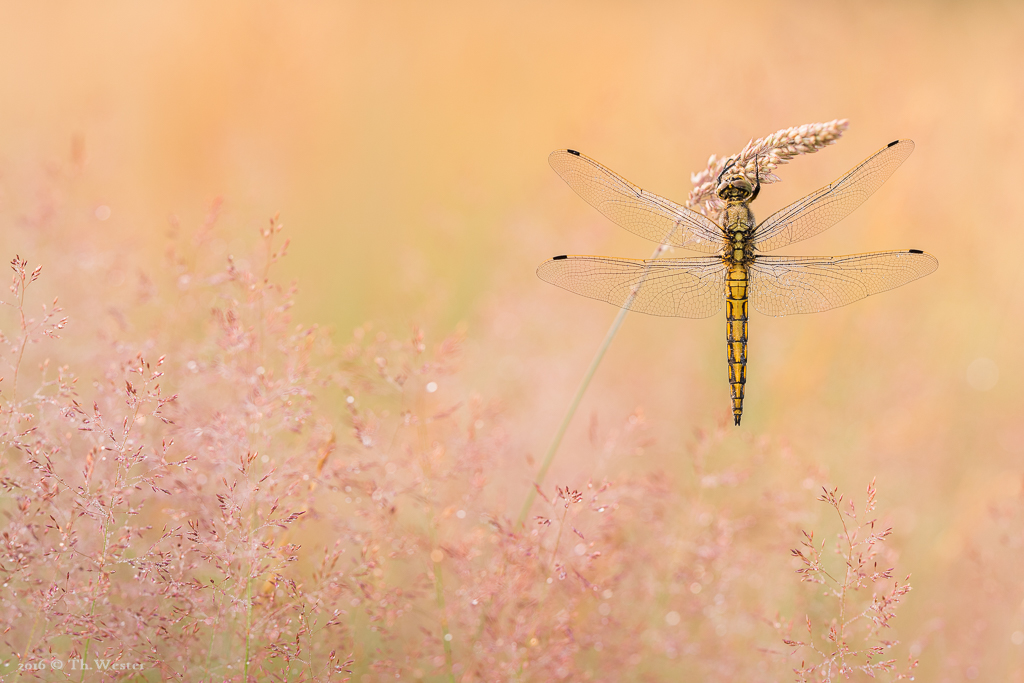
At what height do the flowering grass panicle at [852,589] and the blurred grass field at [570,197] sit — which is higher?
the blurred grass field at [570,197]

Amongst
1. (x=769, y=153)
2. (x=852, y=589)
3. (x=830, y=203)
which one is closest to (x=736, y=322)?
(x=830, y=203)

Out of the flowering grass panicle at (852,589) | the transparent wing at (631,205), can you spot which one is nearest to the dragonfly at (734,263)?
the transparent wing at (631,205)

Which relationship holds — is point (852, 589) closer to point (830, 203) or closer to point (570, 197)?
point (830, 203)

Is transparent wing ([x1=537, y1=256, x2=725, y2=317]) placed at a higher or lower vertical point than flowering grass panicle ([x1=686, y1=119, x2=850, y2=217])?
higher

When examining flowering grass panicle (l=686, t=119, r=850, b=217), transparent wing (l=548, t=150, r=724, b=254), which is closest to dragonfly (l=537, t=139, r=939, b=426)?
transparent wing (l=548, t=150, r=724, b=254)

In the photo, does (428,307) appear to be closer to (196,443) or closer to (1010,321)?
(196,443)

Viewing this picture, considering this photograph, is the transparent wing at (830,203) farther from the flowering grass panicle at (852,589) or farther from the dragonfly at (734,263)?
the flowering grass panicle at (852,589)

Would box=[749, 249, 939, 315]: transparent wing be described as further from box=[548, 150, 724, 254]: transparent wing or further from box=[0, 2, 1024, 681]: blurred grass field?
box=[0, 2, 1024, 681]: blurred grass field
